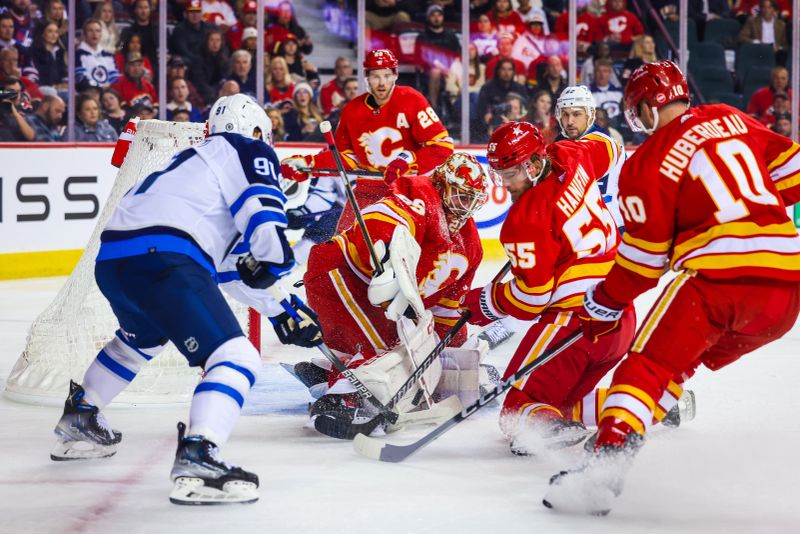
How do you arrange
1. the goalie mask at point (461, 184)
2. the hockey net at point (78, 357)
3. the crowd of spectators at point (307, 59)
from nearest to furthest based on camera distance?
the goalie mask at point (461, 184) → the hockey net at point (78, 357) → the crowd of spectators at point (307, 59)

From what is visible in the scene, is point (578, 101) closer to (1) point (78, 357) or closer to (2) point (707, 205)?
(1) point (78, 357)

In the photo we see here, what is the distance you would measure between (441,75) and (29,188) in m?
2.85

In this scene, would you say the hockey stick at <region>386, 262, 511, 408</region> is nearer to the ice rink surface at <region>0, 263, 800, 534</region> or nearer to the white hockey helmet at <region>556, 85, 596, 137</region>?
the ice rink surface at <region>0, 263, 800, 534</region>

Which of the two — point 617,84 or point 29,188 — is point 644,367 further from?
point 617,84

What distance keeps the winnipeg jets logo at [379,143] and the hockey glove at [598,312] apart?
249 centimetres

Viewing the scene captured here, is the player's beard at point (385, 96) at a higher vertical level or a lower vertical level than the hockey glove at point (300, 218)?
higher

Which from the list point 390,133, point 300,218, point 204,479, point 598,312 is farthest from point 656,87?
point 300,218

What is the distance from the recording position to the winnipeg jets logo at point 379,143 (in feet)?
16.9

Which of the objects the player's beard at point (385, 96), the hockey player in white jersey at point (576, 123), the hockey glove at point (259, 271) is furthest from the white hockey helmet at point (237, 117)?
the player's beard at point (385, 96)

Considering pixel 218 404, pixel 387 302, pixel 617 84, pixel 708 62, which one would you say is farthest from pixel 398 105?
pixel 708 62

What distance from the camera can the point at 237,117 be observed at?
9.49 feet

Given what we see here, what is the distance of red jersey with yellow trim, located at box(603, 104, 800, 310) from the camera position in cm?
251

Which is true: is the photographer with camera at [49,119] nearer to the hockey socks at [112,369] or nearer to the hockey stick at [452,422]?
the hockey socks at [112,369]

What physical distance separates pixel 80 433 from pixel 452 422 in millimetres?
939
